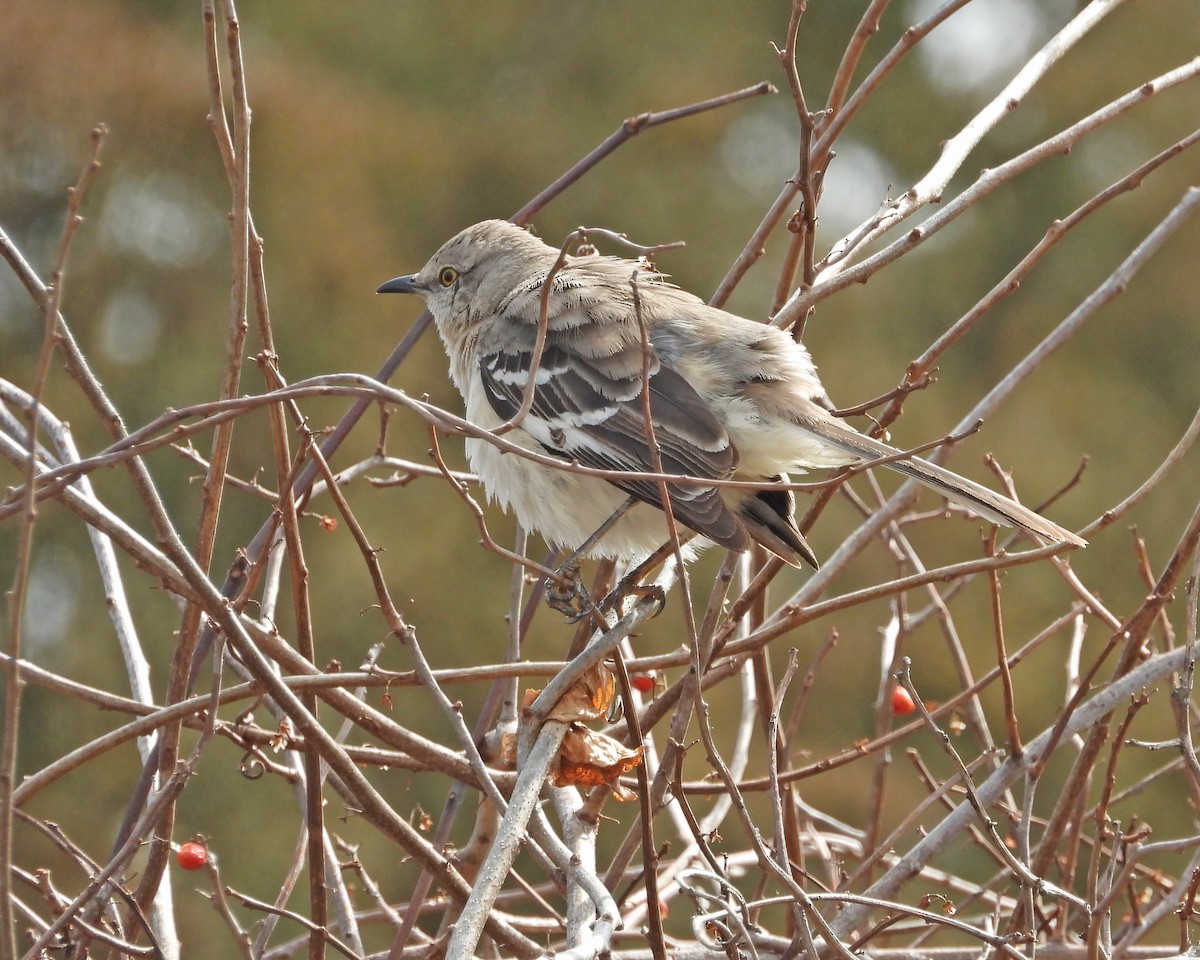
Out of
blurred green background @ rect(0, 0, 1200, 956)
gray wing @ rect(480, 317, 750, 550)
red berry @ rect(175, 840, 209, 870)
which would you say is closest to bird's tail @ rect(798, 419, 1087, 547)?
gray wing @ rect(480, 317, 750, 550)

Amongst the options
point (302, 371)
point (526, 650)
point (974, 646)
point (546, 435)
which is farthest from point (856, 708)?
point (546, 435)

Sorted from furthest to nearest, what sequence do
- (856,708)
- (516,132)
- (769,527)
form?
(516,132) → (856,708) → (769,527)

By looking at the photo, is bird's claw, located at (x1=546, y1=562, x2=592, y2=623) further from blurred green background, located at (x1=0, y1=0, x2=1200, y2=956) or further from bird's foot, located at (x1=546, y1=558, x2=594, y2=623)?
blurred green background, located at (x1=0, y1=0, x2=1200, y2=956)

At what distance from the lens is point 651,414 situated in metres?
3.25

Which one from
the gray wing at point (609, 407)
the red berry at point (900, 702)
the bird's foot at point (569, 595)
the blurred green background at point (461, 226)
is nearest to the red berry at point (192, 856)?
the bird's foot at point (569, 595)

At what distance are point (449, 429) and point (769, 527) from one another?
5.36 ft

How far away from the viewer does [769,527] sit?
136 inches

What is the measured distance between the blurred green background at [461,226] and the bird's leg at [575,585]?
5.81m

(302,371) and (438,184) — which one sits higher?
(438,184)

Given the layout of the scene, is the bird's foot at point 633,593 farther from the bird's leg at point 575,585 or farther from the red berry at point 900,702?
the red berry at point 900,702

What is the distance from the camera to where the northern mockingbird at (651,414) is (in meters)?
3.45

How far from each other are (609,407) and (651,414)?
550 millimetres

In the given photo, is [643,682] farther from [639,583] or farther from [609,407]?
[609,407]

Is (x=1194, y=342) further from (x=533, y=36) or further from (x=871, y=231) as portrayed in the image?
(x=871, y=231)
